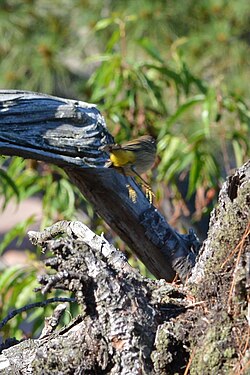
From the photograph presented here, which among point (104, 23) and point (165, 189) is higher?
point (104, 23)

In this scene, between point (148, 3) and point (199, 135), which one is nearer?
point (199, 135)

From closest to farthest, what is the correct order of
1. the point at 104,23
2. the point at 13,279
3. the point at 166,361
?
the point at 166,361, the point at 13,279, the point at 104,23

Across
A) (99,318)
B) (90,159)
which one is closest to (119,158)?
(90,159)

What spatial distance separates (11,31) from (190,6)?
0.95 meters

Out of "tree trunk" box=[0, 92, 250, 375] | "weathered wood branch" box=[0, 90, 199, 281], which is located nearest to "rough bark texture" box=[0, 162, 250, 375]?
"tree trunk" box=[0, 92, 250, 375]

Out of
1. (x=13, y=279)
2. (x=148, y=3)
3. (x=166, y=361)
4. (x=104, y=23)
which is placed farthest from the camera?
(x=148, y=3)

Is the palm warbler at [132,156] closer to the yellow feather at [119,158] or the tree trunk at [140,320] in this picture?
the yellow feather at [119,158]

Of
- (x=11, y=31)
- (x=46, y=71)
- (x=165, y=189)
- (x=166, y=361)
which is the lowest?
(x=166, y=361)

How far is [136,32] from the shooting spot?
408cm

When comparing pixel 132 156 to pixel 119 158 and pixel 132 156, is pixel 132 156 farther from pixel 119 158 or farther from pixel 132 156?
pixel 119 158

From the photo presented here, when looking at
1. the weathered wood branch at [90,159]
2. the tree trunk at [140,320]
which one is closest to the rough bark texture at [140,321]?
the tree trunk at [140,320]

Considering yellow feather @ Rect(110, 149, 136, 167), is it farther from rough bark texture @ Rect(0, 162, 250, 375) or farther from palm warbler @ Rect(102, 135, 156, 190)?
rough bark texture @ Rect(0, 162, 250, 375)

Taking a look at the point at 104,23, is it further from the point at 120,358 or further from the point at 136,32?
the point at 120,358

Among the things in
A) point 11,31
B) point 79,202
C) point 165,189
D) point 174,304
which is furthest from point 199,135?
point 11,31
